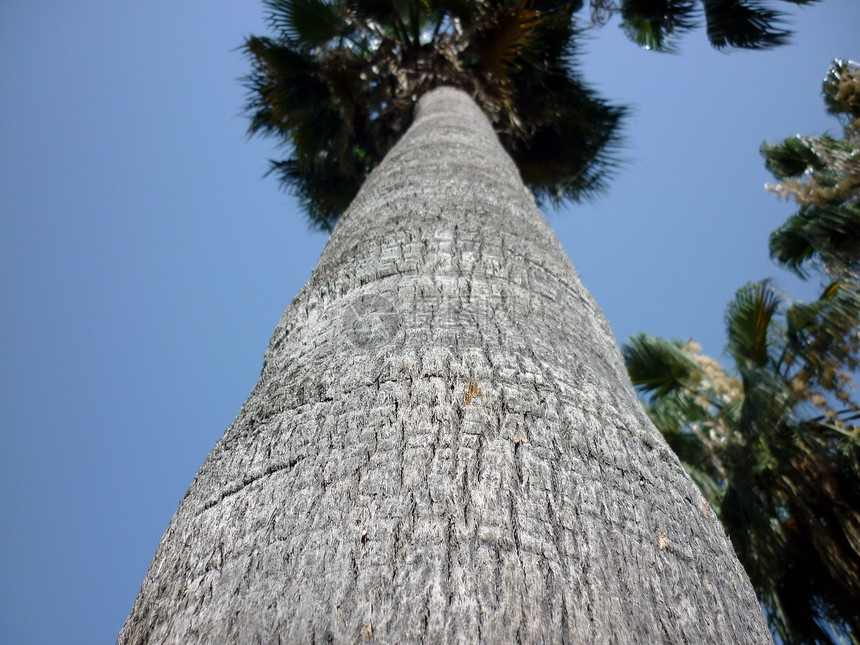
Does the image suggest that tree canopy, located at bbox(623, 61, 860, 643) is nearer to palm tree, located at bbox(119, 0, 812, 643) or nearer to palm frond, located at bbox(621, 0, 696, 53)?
palm frond, located at bbox(621, 0, 696, 53)

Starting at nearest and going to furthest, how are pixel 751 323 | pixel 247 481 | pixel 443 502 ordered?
pixel 443 502 → pixel 247 481 → pixel 751 323

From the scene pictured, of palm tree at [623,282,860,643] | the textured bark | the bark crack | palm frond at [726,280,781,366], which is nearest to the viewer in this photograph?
the textured bark

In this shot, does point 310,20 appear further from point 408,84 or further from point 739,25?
point 739,25

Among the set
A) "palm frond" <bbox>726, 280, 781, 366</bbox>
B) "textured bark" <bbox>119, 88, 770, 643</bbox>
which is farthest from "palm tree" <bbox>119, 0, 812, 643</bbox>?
"palm frond" <bbox>726, 280, 781, 366</bbox>

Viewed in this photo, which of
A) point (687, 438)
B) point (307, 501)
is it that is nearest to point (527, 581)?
point (307, 501)

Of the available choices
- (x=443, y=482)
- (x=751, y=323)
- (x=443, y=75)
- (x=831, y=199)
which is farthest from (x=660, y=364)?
(x=443, y=482)

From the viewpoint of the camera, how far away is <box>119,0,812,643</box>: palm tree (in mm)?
628

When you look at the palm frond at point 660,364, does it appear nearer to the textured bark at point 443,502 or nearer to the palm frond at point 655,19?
the palm frond at point 655,19

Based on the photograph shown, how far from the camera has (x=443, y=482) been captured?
75 centimetres

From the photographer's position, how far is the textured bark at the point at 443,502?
624mm

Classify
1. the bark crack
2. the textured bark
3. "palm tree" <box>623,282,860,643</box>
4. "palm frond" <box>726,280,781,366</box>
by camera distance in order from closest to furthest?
the textured bark, the bark crack, "palm tree" <box>623,282,860,643</box>, "palm frond" <box>726,280,781,366</box>

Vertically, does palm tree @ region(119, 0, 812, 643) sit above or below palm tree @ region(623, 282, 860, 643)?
below

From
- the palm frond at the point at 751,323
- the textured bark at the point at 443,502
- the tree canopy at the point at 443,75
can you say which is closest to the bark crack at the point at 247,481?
the textured bark at the point at 443,502

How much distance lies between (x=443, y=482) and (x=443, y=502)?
0.10 feet
